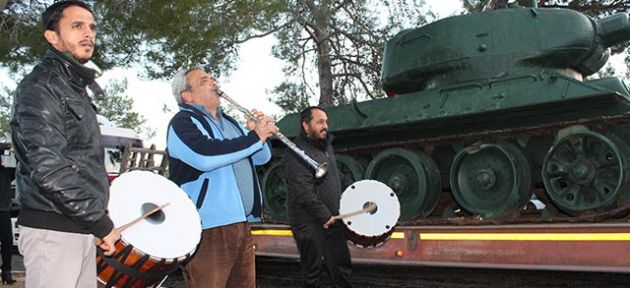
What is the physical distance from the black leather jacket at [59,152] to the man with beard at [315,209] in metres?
2.63

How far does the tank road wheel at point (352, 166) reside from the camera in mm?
9156

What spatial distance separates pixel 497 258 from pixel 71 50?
3.96 m

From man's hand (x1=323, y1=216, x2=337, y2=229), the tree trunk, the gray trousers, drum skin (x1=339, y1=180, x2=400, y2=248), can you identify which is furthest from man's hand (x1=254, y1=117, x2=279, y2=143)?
the tree trunk

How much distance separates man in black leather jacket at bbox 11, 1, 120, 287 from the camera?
279cm

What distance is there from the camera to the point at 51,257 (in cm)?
287

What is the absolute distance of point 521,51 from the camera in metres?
8.12

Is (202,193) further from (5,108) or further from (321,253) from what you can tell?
(5,108)

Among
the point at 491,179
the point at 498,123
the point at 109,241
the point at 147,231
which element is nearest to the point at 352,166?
the point at 491,179

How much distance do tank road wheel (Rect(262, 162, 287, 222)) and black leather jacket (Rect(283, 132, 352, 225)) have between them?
14.2 ft

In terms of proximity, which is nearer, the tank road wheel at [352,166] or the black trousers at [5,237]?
the black trousers at [5,237]

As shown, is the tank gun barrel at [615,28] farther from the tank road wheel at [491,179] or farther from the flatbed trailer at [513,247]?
the flatbed trailer at [513,247]

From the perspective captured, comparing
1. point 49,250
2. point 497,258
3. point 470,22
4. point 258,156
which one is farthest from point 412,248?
point 49,250

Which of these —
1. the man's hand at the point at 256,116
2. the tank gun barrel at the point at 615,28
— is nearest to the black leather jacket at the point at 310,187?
the man's hand at the point at 256,116

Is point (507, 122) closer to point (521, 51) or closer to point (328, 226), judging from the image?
point (521, 51)
